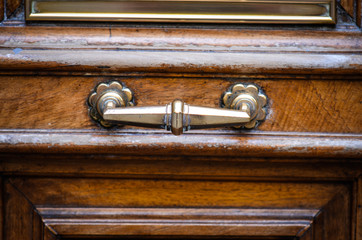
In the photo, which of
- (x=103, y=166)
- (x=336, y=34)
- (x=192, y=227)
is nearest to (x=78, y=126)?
(x=103, y=166)

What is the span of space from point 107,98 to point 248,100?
0.47ft

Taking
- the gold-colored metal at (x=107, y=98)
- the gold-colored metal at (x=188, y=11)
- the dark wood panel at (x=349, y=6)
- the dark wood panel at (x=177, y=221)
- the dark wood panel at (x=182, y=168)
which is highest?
the dark wood panel at (x=349, y=6)

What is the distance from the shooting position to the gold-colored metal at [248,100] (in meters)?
0.31

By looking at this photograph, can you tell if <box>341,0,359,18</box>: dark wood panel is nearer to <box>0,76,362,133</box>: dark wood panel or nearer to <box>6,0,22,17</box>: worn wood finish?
<box>0,76,362,133</box>: dark wood panel

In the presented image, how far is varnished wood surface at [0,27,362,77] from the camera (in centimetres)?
31

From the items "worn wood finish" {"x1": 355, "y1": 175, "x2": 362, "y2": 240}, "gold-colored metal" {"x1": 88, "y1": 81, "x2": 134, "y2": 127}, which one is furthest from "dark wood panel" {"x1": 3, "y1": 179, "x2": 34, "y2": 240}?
"worn wood finish" {"x1": 355, "y1": 175, "x2": 362, "y2": 240}

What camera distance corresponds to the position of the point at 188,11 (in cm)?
32

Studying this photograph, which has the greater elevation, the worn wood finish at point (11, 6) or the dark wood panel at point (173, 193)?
the worn wood finish at point (11, 6)

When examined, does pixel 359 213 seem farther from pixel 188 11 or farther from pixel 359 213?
pixel 188 11

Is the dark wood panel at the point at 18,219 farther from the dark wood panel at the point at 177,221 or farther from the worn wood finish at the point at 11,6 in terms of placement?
Result: the worn wood finish at the point at 11,6

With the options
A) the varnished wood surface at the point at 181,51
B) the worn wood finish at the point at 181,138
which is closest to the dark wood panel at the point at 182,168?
the worn wood finish at the point at 181,138

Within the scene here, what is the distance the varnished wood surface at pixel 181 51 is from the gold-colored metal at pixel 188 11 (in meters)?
0.01

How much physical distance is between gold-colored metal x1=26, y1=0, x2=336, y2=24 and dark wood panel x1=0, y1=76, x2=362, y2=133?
0.21 feet

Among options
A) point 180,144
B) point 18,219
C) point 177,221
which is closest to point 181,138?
point 180,144
